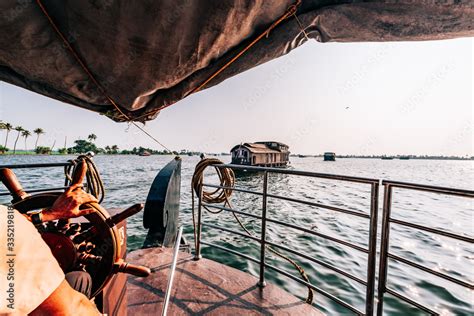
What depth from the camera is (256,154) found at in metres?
32.4

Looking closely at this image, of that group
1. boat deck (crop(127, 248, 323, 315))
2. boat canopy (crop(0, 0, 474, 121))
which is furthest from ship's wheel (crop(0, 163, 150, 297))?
boat deck (crop(127, 248, 323, 315))

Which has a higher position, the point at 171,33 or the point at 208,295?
the point at 171,33

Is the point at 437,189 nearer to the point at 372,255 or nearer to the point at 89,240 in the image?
the point at 372,255

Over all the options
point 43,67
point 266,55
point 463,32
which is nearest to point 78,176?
point 43,67

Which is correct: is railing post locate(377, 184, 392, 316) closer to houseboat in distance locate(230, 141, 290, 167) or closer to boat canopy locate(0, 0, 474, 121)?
boat canopy locate(0, 0, 474, 121)

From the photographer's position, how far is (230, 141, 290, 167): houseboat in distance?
32.5 metres

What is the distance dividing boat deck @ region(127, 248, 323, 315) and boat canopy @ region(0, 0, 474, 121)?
212 cm

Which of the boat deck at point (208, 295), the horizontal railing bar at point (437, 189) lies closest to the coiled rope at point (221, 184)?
the boat deck at point (208, 295)

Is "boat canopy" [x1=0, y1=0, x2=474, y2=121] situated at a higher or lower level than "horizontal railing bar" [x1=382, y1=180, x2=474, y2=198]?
higher

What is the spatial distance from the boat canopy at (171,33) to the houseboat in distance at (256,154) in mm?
29860

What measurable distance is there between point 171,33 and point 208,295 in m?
2.56

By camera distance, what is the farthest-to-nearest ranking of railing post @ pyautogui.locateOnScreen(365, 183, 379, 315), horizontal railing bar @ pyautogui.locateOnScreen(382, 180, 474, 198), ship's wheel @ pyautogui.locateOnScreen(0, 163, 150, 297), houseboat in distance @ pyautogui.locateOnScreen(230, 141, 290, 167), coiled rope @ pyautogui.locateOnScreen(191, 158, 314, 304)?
houseboat in distance @ pyautogui.locateOnScreen(230, 141, 290, 167) → coiled rope @ pyautogui.locateOnScreen(191, 158, 314, 304) → railing post @ pyautogui.locateOnScreen(365, 183, 379, 315) → horizontal railing bar @ pyautogui.locateOnScreen(382, 180, 474, 198) → ship's wheel @ pyautogui.locateOnScreen(0, 163, 150, 297)

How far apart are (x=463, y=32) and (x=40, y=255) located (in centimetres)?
257

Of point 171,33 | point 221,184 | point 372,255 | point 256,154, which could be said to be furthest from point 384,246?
point 256,154
